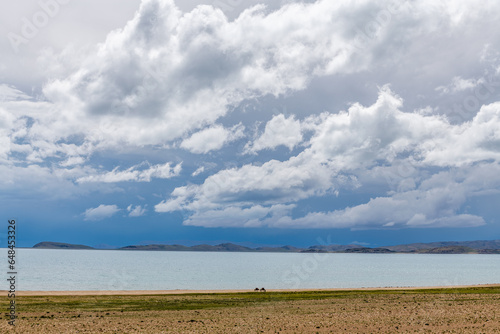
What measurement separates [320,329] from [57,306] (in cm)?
3040

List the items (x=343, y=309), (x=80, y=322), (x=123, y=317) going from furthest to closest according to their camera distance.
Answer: (x=343, y=309) → (x=123, y=317) → (x=80, y=322)

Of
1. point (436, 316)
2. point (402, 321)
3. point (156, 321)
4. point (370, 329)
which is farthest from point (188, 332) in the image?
point (436, 316)

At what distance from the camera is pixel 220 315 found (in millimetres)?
39375

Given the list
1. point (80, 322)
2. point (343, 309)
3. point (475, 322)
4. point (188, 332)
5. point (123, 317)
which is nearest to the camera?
point (188, 332)

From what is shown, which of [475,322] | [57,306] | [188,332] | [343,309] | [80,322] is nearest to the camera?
[188,332]

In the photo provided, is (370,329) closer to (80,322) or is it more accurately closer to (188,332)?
(188,332)

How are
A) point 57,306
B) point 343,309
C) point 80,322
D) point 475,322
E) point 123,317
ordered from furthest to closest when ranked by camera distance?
point 57,306, point 343,309, point 123,317, point 80,322, point 475,322

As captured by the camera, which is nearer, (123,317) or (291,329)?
(291,329)

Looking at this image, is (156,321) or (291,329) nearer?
(291,329)

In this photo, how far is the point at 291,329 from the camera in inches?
1227

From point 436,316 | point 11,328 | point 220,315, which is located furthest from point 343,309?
point 11,328

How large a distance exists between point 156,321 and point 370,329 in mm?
17015

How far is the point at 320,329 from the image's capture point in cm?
3109

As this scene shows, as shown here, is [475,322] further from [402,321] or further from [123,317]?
[123,317]
